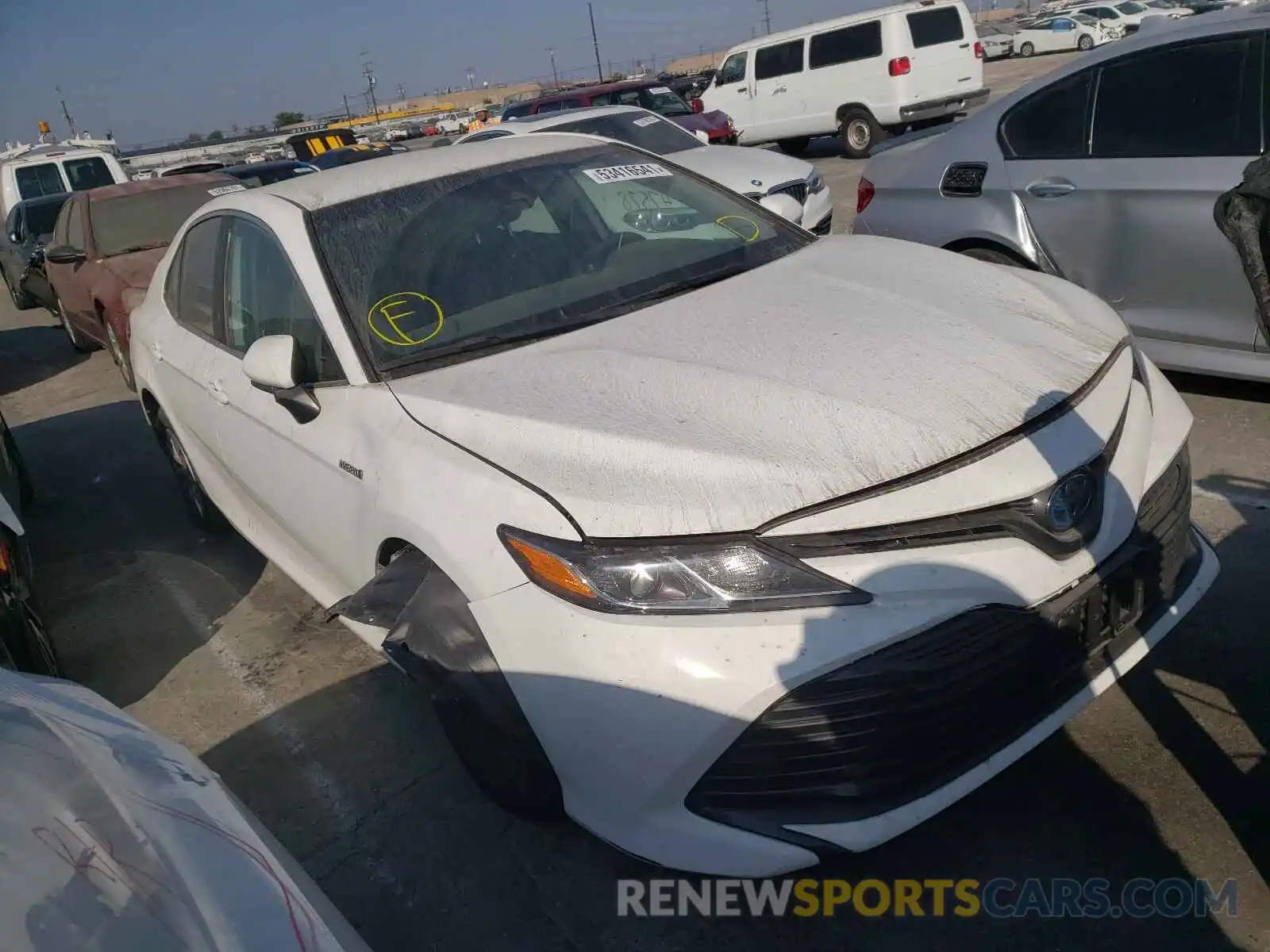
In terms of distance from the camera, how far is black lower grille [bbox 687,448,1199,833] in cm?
199

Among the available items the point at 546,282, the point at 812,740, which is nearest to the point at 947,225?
the point at 546,282

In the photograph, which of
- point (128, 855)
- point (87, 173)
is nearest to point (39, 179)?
point (87, 173)

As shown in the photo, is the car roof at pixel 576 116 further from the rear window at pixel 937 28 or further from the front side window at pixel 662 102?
the rear window at pixel 937 28

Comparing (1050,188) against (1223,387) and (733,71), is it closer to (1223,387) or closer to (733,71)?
(1223,387)

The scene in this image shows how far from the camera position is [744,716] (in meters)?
1.99

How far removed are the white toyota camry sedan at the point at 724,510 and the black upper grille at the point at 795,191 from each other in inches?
234

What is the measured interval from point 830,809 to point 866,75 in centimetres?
1607

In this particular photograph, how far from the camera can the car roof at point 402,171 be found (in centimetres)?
333

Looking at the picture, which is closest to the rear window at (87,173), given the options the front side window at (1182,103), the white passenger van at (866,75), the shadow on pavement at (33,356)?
the shadow on pavement at (33,356)

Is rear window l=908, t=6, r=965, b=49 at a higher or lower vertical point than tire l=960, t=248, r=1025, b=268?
higher

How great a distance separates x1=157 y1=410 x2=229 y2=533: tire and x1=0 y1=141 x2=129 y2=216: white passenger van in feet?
37.3

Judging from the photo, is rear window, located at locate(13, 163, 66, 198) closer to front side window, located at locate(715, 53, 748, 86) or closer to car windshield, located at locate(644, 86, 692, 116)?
car windshield, located at locate(644, 86, 692, 116)

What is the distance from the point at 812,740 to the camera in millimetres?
2000

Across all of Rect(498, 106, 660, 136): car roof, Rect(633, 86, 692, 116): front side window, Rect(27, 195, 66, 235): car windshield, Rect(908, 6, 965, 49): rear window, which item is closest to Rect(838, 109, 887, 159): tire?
Rect(908, 6, 965, 49): rear window
